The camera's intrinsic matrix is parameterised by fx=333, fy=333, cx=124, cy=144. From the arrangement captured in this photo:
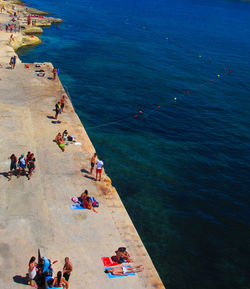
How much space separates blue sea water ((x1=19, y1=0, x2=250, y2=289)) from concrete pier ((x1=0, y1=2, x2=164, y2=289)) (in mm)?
3868

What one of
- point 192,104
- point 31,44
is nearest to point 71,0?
point 31,44

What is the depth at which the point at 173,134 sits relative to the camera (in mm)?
42562

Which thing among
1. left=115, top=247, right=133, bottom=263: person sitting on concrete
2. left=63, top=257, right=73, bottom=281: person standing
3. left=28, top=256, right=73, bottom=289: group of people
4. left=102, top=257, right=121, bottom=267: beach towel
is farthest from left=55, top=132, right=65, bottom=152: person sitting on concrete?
left=63, top=257, right=73, bottom=281: person standing

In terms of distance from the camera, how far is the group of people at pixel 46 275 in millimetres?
16750

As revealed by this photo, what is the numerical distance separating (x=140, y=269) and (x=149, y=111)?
3123 centimetres

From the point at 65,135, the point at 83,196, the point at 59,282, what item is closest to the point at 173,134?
the point at 65,135

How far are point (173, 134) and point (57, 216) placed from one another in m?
23.7

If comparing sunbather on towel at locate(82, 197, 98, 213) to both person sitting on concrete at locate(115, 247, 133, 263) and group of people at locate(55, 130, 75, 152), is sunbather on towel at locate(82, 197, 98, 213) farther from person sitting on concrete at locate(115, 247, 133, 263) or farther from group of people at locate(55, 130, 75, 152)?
group of people at locate(55, 130, 75, 152)

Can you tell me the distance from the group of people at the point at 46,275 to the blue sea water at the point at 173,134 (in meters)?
8.16

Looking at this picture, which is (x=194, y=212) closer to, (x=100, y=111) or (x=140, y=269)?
(x=140, y=269)

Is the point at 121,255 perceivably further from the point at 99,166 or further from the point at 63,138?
the point at 63,138

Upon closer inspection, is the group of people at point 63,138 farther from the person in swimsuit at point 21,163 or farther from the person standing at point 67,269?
the person standing at point 67,269

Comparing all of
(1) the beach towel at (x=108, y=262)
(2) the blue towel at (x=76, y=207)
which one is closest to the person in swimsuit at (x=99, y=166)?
(2) the blue towel at (x=76, y=207)

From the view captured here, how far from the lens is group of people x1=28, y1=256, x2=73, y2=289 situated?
55.0 ft
